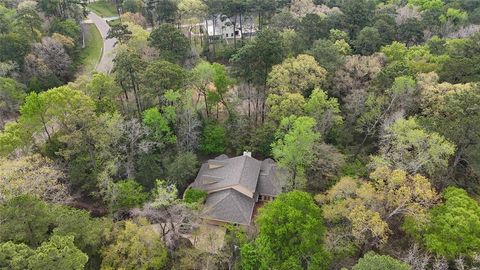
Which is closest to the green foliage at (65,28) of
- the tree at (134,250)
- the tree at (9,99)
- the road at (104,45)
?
the road at (104,45)

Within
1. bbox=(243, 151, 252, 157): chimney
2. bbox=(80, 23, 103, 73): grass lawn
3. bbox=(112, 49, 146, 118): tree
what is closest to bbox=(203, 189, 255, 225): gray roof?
bbox=(243, 151, 252, 157): chimney

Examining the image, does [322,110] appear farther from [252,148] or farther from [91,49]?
[91,49]

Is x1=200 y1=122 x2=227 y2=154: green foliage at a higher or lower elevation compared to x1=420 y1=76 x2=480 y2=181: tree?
lower

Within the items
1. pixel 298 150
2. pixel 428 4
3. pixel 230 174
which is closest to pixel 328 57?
pixel 298 150

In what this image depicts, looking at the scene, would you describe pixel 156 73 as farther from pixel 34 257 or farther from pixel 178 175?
pixel 34 257

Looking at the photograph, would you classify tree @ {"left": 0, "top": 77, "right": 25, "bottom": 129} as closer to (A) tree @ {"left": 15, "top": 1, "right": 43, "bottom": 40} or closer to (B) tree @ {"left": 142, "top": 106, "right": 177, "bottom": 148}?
(A) tree @ {"left": 15, "top": 1, "right": 43, "bottom": 40}

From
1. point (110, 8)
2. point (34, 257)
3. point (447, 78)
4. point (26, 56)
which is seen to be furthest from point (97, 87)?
point (110, 8)

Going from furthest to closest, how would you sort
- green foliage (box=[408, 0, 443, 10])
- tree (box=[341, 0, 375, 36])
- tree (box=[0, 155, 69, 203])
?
green foliage (box=[408, 0, 443, 10]) < tree (box=[341, 0, 375, 36]) < tree (box=[0, 155, 69, 203])
